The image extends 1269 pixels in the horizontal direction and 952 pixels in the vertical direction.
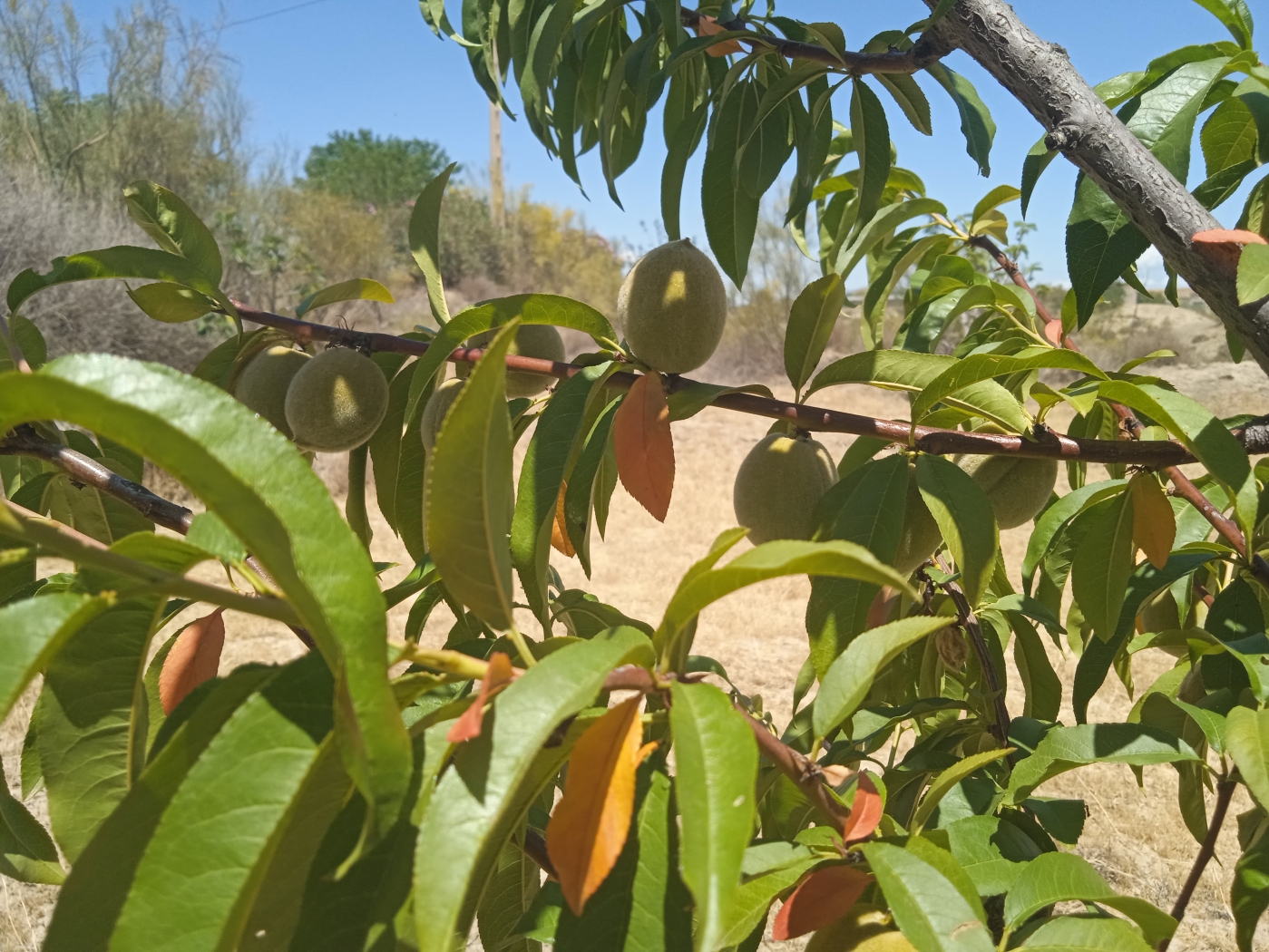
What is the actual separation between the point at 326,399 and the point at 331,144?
19267mm

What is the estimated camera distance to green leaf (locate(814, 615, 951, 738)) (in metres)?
0.40

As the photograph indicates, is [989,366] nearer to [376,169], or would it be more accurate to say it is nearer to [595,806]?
[595,806]

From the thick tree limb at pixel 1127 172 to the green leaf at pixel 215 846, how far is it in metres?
0.54

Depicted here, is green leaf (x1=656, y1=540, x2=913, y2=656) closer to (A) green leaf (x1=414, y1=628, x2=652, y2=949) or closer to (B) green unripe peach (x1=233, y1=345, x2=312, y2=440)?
(A) green leaf (x1=414, y1=628, x2=652, y2=949)

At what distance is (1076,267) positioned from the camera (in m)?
0.61

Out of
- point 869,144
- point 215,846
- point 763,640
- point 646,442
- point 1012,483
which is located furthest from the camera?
point 763,640

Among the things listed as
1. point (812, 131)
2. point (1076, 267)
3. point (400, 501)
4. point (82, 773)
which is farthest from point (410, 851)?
point (812, 131)

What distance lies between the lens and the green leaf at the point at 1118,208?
60 centimetres

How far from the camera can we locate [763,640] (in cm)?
353

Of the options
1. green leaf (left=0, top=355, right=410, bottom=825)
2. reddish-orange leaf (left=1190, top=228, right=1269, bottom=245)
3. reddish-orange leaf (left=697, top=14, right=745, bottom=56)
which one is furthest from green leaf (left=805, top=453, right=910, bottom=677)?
reddish-orange leaf (left=697, top=14, right=745, bottom=56)

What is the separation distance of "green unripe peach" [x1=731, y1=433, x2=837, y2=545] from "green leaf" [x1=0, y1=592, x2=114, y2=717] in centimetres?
44

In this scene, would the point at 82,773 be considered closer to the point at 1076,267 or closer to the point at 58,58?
the point at 1076,267

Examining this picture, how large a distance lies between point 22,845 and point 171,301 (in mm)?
394

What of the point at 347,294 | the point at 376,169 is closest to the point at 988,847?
the point at 347,294
